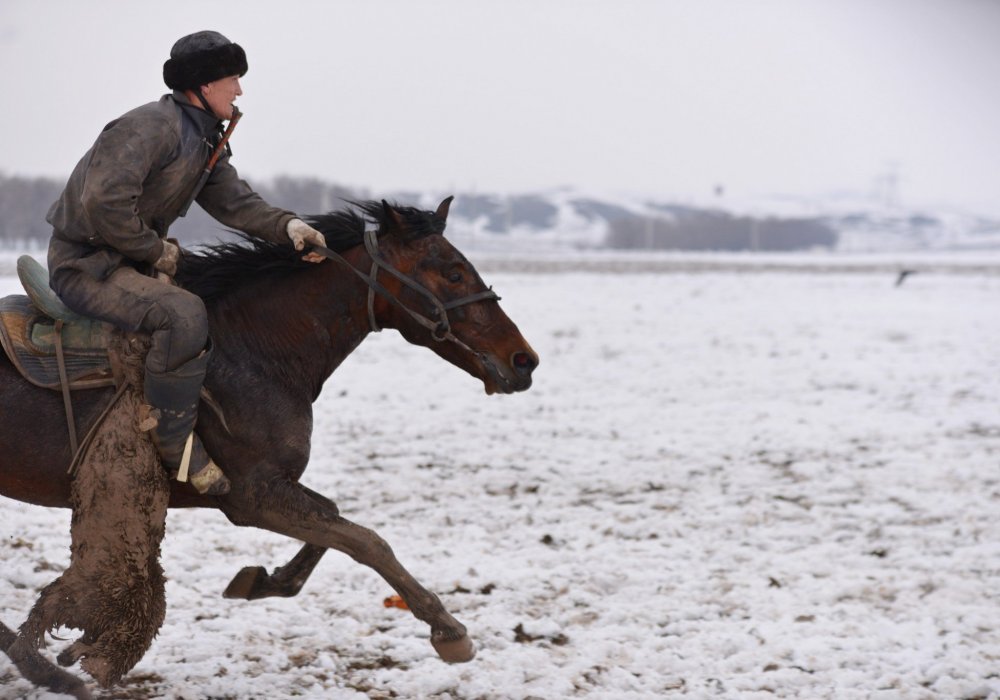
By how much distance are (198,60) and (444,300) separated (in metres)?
1.36

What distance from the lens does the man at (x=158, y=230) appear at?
12.2 ft

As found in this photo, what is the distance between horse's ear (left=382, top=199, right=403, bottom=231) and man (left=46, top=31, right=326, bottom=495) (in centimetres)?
32

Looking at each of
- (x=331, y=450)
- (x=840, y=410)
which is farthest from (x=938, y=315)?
(x=331, y=450)

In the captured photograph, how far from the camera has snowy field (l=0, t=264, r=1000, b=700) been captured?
16.9 ft

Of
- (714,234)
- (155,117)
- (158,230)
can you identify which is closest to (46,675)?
(158,230)

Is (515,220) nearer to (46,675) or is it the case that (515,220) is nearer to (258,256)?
(258,256)

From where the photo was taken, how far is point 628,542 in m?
7.20

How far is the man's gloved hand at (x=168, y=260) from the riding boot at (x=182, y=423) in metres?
0.38

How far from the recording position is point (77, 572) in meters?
3.99

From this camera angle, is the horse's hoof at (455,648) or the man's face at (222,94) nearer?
the man's face at (222,94)

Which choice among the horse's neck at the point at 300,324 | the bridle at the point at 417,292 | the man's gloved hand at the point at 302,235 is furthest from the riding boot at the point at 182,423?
the bridle at the point at 417,292

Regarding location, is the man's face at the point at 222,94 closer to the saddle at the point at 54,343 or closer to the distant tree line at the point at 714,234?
the saddle at the point at 54,343

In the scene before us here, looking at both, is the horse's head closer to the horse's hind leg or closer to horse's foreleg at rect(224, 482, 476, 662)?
horse's foreleg at rect(224, 482, 476, 662)

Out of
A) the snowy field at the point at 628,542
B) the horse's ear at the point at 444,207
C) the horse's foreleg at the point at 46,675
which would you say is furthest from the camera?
the snowy field at the point at 628,542
